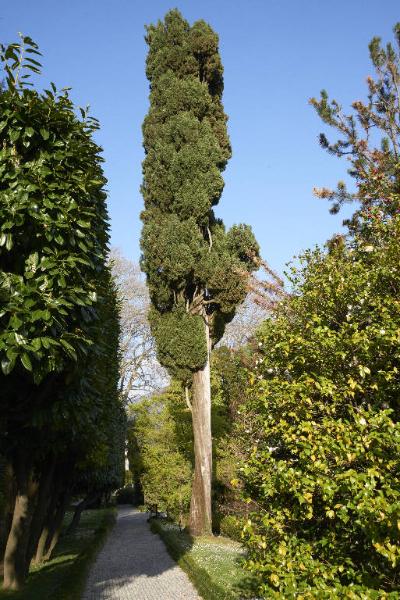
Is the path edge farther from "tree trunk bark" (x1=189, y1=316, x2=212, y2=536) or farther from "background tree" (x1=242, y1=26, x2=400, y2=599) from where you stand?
"background tree" (x1=242, y1=26, x2=400, y2=599)

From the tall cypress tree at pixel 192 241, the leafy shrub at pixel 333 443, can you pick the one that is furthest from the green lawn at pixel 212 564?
the tall cypress tree at pixel 192 241

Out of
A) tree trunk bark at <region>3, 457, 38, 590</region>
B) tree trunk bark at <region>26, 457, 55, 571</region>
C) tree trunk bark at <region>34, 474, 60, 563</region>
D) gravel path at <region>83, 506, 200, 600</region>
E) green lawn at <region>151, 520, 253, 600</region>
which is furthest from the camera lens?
tree trunk bark at <region>34, 474, 60, 563</region>

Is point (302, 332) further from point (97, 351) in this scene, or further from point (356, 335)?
point (97, 351)

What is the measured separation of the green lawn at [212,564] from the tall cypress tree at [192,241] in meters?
1.20

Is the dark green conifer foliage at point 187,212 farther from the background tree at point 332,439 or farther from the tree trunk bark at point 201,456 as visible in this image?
the background tree at point 332,439

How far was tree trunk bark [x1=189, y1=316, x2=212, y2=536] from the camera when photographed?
55.8 ft

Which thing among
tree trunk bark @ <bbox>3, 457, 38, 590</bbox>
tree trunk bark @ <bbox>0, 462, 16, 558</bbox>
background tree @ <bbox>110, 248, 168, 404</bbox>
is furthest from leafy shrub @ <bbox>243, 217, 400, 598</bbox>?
background tree @ <bbox>110, 248, 168, 404</bbox>

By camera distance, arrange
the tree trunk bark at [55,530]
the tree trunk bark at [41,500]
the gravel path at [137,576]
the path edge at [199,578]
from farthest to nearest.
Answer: the tree trunk bark at [55,530]
the gravel path at [137,576]
the tree trunk bark at [41,500]
the path edge at [199,578]

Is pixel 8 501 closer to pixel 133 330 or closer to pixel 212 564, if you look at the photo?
pixel 212 564

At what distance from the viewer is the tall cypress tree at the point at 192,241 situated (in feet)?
55.4

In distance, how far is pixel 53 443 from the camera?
23.4ft

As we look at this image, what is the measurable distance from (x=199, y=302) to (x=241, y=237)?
278 centimetres

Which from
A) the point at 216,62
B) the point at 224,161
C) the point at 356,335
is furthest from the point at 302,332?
the point at 216,62

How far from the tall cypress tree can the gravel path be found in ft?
8.26
